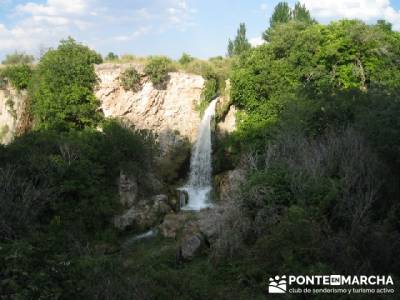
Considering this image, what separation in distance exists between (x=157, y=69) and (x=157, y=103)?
2.06 meters

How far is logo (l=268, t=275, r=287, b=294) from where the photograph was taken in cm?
901

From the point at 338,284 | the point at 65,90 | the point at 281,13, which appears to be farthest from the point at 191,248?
the point at 281,13

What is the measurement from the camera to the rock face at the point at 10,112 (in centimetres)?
2567

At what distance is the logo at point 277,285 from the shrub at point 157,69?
17.3 metres

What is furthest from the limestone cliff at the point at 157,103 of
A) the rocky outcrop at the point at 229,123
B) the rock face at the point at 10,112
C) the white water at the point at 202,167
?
the rock face at the point at 10,112

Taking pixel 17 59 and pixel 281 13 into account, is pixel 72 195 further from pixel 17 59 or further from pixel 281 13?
pixel 281 13

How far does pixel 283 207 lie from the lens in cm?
1163

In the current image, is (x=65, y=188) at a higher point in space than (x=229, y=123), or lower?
lower

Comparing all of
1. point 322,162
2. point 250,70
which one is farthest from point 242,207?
point 250,70

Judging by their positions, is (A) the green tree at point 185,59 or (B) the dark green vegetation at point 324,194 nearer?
(B) the dark green vegetation at point 324,194

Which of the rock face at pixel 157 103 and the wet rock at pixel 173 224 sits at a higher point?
the rock face at pixel 157 103

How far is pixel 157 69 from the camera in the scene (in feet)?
80.3

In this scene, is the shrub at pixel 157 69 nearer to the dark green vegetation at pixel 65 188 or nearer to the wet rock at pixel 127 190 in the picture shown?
the dark green vegetation at pixel 65 188

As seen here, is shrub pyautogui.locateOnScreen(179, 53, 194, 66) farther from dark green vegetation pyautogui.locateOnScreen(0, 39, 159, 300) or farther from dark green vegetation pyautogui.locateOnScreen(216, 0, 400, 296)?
dark green vegetation pyautogui.locateOnScreen(216, 0, 400, 296)
